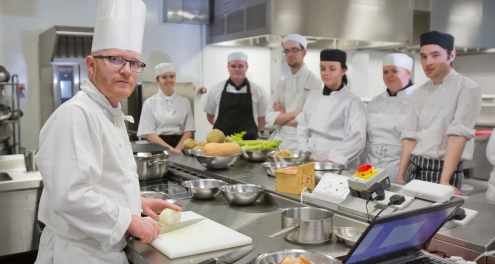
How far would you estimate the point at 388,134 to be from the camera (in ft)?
11.4

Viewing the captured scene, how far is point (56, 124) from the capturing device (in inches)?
57.8

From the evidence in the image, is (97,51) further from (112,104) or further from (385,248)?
(385,248)

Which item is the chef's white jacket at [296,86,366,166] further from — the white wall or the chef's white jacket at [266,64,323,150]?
the white wall

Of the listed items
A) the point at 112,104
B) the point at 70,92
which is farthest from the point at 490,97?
the point at 112,104

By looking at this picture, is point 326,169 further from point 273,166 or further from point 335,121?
point 335,121

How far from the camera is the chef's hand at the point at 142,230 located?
5.08 ft

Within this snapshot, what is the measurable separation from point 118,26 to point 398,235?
1.19 m

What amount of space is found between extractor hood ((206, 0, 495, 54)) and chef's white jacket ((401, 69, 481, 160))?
80.3 inches

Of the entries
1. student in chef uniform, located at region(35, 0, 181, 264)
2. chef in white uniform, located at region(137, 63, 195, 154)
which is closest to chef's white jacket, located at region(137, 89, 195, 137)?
chef in white uniform, located at region(137, 63, 195, 154)

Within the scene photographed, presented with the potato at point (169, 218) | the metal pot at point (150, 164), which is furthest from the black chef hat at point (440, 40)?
the potato at point (169, 218)

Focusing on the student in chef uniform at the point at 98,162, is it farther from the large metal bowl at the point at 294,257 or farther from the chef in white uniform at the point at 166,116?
the chef in white uniform at the point at 166,116

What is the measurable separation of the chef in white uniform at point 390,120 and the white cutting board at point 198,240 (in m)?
2.07

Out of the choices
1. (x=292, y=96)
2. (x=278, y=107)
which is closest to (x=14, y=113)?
(x=278, y=107)

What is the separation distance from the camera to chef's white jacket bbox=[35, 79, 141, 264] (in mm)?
1432
